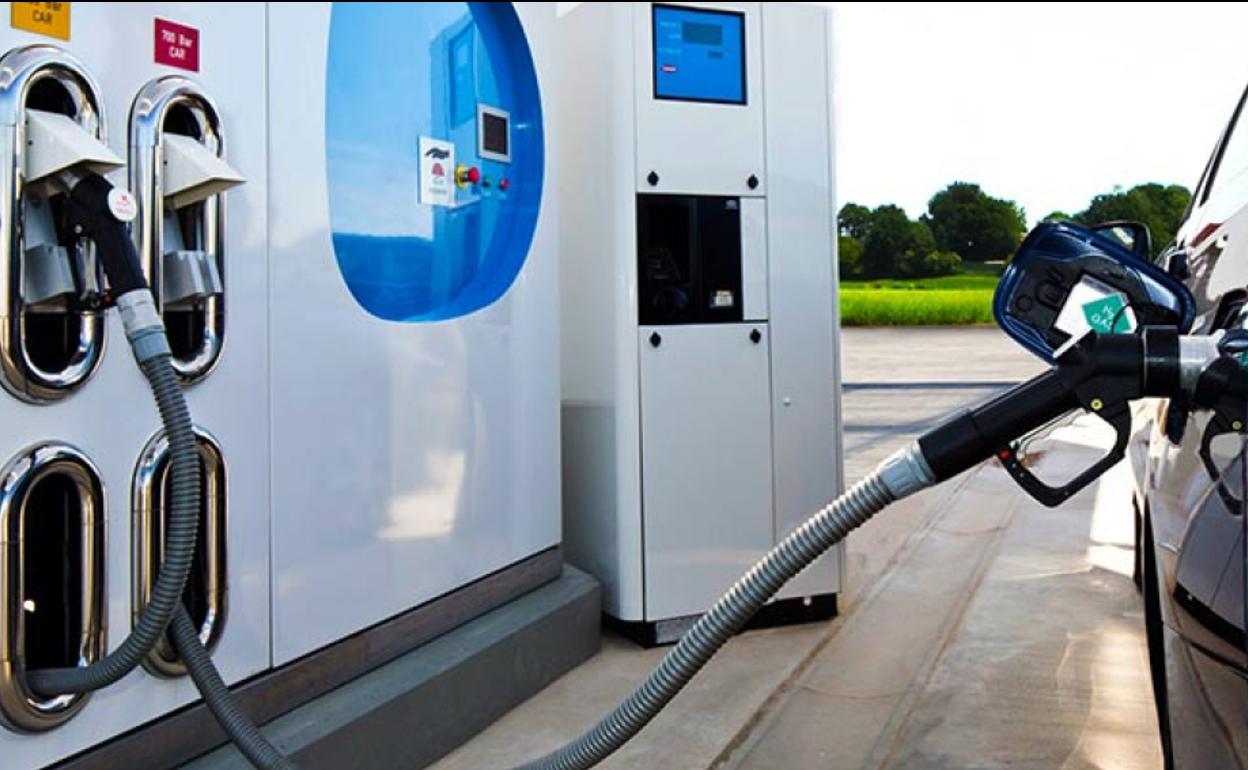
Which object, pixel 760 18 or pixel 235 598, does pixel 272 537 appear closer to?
pixel 235 598

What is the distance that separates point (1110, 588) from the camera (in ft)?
13.1

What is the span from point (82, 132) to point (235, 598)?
34.1 inches

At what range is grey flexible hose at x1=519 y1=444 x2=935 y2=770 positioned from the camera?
148 cm

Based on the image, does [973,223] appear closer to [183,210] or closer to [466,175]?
[466,175]

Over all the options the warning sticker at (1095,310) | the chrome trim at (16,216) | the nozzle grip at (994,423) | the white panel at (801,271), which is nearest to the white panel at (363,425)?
the chrome trim at (16,216)

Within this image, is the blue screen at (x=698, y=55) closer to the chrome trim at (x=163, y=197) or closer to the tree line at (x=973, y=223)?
the tree line at (x=973, y=223)

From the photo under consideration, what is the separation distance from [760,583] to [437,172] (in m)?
1.51

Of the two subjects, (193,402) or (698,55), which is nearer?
(193,402)

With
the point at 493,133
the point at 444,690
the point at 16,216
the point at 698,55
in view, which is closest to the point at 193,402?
the point at 16,216

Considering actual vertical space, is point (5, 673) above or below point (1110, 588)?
above

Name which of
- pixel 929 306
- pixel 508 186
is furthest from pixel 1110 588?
pixel 508 186

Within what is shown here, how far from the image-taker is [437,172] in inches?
105

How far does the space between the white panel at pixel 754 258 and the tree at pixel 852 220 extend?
280mm

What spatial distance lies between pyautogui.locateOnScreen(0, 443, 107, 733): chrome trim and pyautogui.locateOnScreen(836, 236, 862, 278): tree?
7.20ft
